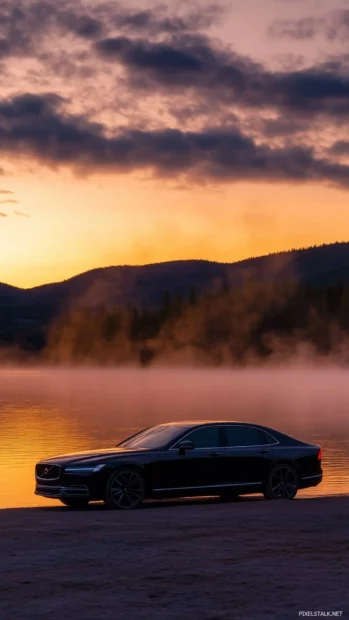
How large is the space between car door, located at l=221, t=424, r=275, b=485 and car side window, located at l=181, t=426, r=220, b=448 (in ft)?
0.53

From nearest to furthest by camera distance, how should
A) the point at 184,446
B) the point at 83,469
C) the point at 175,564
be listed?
1. the point at 175,564
2. the point at 83,469
3. the point at 184,446

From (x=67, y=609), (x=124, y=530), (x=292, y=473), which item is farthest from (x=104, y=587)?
(x=292, y=473)

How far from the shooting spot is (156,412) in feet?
265

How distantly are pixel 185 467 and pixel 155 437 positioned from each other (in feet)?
3.04

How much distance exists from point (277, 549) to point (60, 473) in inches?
243

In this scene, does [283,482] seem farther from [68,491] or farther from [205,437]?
[68,491]

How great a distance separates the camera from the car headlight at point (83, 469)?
18.8 metres

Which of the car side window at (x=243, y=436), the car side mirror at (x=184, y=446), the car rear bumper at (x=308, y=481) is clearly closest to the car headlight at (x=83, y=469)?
the car side mirror at (x=184, y=446)

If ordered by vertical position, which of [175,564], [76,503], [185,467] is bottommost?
[175,564]

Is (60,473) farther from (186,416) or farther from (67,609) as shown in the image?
(186,416)

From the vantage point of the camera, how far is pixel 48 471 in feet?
63.3

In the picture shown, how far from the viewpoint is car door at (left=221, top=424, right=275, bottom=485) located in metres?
20.1

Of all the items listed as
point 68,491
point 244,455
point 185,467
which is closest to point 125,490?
point 68,491

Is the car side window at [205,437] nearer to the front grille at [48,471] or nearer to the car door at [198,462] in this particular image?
the car door at [198,462]
